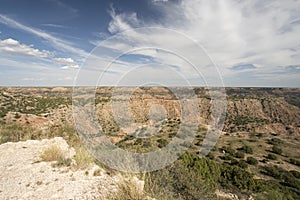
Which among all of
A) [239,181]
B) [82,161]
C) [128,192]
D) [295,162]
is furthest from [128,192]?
[295,162]

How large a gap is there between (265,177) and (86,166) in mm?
16944

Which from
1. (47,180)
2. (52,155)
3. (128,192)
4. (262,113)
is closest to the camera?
(128,192)

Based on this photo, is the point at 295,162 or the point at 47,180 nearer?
the point at 47,180

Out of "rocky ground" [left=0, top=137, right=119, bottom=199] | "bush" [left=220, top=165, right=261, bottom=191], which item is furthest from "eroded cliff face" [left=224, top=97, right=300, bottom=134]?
"rocky ground" [left=0, top=137, right=119, bottom=199]

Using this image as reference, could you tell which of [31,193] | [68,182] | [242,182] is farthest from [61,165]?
[242,182]

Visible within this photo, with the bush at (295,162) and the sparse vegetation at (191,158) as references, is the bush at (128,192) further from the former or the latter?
the bush at (295,162)

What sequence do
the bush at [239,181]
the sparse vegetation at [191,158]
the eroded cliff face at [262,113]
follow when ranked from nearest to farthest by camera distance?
the sparse vegetation at [191,158] → the bush at [239,181] → the eroded cliff face at [262,113]

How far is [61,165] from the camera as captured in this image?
215 inches

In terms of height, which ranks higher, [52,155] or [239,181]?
[52,155]

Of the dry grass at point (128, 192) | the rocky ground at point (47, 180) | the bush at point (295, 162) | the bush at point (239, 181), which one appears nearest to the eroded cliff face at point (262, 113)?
the bush at point (295, 162)

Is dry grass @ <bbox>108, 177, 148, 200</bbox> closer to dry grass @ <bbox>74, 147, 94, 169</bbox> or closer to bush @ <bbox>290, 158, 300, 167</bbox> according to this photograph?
dry grass @ <bbox>74, 147, 94, 169</bbox>

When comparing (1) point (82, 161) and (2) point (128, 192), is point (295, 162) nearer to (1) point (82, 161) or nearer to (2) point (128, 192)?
(1) point (82, 161)

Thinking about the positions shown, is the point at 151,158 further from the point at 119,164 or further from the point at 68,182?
the point at 68,182

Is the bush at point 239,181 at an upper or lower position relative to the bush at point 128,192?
lower
